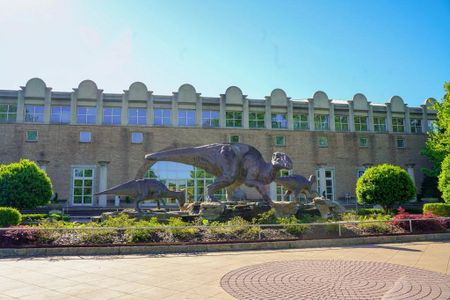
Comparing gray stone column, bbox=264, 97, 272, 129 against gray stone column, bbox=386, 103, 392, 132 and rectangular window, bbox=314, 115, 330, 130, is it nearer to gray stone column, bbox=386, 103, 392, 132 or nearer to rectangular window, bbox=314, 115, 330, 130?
rectangular window, bbox=314, 115, 330, 130

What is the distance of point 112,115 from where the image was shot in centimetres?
3238

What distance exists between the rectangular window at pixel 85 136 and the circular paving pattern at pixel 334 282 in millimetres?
27538

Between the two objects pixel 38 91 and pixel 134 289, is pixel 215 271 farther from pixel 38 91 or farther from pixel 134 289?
pixel 38 91

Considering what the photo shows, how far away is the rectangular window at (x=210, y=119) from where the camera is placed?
33719 millimetres

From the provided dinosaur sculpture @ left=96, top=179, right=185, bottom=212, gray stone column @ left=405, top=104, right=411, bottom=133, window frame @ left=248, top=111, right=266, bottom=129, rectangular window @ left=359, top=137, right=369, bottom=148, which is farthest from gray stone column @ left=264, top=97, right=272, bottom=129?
dinosaur sculpture @ left=96, top=179, right=185, bottom=212

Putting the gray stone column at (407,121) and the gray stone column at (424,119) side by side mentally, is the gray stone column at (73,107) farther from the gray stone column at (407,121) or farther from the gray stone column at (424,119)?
the gray stone column at (424,119)

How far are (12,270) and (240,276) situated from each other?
4.67m

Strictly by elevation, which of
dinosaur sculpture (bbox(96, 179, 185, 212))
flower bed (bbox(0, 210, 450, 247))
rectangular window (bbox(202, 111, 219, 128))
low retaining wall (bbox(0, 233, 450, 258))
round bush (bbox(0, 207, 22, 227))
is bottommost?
low retaining wall (bbox(0, 233, 450, 258))

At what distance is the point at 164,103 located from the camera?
33219 millimetres

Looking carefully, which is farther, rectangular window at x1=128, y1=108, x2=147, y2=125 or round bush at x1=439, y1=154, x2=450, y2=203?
rectangular window at x1=128, y1=108, x2=147, y2=125

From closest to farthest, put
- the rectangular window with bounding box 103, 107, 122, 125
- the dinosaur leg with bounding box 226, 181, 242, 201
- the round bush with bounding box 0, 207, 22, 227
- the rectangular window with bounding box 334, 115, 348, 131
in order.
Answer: the round bush with bounding box 0, 207, 22, 227, the dinosaur leg with bounding box 226, 181, 242, 201, the rectangular window with bounding box 103, 107, 122, 125, the rectangular window with bounding box 334, 115, 348, 131

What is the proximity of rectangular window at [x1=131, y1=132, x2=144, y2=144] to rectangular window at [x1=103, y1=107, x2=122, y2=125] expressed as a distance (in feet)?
6.15

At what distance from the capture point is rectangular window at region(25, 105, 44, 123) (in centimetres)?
3127

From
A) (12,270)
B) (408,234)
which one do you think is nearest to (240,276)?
(12,270)
